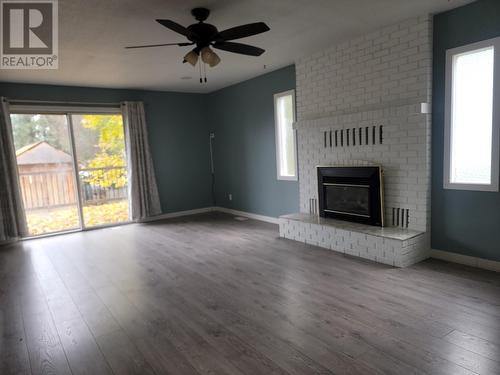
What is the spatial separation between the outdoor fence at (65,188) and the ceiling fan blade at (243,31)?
4277 mm

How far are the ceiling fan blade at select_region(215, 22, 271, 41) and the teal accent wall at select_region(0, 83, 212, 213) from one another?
407 centimetres

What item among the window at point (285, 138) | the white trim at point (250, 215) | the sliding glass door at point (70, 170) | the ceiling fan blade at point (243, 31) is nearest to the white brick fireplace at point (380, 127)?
the window at point (285, 138)

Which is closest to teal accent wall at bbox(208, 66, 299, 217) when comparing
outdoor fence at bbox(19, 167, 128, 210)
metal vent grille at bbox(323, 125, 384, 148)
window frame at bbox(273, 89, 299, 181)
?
window frame at bbox(273, 89, 299, 181)

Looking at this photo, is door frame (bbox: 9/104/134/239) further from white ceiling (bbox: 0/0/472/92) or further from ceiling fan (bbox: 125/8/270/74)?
ceiling fan (bbox: 125/8/270/74)

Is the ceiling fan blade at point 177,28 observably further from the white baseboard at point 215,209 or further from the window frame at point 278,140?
the white baseboard at point 215,209

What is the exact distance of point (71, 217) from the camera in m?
6.00

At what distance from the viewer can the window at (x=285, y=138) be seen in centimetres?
540

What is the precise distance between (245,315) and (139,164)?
14.8 ft

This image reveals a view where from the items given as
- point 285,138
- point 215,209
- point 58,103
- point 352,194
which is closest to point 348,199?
point 352,194

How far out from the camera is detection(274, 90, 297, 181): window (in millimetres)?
5398

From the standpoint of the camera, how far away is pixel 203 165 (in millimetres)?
7367

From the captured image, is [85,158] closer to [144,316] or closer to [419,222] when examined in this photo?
[144,316]

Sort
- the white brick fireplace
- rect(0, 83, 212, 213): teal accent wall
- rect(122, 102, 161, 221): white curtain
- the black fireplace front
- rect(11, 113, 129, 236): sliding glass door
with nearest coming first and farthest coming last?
the white brick fireplace, the black fireplace front, rect(11, 113, 129, 236): sliding glass door, rect(122, 102, 161, 221): white curtain, rect(0, 83, 212, 213): teal accent wall

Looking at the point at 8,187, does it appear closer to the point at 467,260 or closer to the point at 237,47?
the point at 237,47
